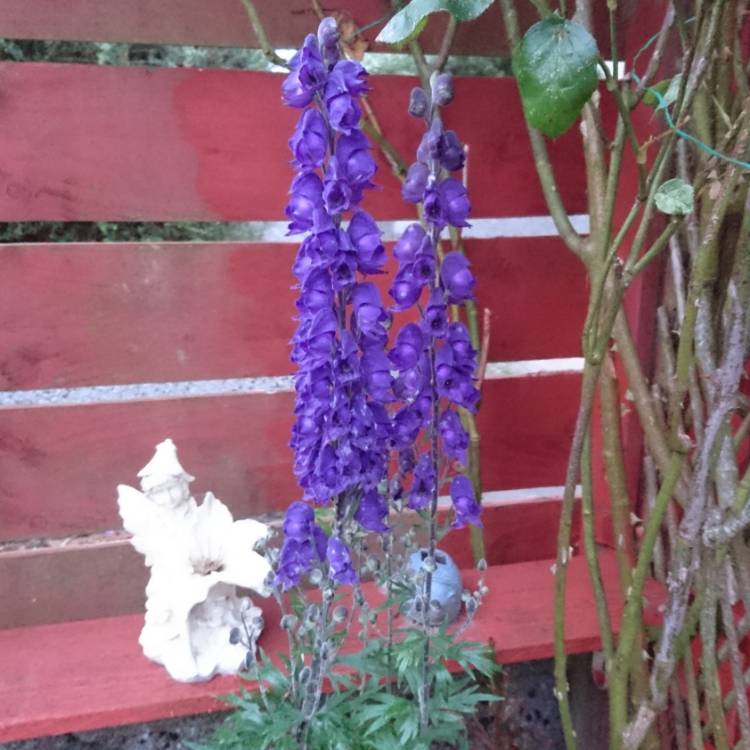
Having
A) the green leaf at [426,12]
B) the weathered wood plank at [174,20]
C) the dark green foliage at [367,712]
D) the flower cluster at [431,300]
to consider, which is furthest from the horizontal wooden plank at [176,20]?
the dark green foliage at [367,712]

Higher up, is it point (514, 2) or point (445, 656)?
point (514, 2)

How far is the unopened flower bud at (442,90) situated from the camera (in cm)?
75

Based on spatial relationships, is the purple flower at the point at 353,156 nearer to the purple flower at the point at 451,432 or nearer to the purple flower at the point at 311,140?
A: the purple flower at the point at 311,140

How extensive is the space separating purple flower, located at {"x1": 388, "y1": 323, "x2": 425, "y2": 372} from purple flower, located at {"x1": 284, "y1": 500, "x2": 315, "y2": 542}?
186mm

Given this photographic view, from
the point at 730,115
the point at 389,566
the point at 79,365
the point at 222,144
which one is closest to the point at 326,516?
the point at 389,566

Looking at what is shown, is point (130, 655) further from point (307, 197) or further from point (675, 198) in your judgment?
point (675, 198)

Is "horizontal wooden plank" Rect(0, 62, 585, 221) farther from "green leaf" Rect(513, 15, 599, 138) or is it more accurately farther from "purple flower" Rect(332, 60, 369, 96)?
"green leaf" Rect(513, 15, 599, 138)

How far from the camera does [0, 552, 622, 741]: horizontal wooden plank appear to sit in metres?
1.07

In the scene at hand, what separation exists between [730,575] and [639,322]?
1.48 ft

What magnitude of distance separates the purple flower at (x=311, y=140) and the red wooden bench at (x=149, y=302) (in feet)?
1.66

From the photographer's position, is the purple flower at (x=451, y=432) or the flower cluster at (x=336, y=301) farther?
the purple flower at (x=451, y=432)

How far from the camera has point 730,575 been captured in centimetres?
107

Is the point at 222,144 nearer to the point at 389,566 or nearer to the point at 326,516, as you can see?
the point at 326,516

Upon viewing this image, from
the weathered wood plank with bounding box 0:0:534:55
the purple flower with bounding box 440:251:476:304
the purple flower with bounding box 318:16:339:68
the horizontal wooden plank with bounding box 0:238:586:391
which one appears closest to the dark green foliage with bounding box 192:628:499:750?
the purple flower with bounding box 440:251:476:304
